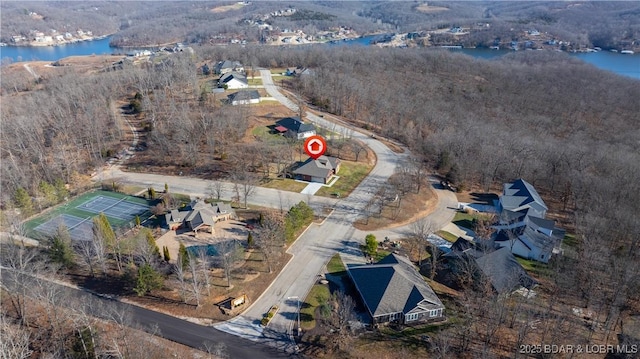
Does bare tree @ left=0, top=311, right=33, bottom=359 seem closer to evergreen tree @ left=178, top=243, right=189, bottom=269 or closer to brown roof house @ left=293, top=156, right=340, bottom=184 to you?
evergreen tree @ left=178, top=243, right=189, bottom=269

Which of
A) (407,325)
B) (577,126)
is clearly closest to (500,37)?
(577,126)

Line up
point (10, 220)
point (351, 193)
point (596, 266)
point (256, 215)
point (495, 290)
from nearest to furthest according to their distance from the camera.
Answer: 1. point (495, 290)
2. point (596, 266)
3. point (10, 220)
4. point (256, 215)
5. point (351, 193)

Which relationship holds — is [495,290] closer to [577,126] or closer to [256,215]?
[256,215]

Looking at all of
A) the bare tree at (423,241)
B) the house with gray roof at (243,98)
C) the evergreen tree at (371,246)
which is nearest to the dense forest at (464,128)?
the bare tree at (423,241)

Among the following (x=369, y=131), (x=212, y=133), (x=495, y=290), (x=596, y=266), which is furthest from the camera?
(x=369, y=131)

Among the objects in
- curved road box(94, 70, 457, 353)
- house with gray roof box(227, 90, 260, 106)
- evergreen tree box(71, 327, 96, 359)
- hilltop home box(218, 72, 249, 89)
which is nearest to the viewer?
evergreen tree box(71, 327, 96, 359)

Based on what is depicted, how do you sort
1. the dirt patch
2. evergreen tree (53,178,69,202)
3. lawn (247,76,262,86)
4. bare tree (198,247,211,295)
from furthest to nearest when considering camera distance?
1. lawn (247,76,262,86)
2. evergreen tree (53,178,69,202)
3. the dirt patch
4. bare tree (198,247,211,295)

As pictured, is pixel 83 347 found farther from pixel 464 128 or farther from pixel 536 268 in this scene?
pixel 464 128

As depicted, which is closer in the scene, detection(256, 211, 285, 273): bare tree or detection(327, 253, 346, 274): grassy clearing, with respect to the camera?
detection(327, 253, 346, 274): grassy clearing

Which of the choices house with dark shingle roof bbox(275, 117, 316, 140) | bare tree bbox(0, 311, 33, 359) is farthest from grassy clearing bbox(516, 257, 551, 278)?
bare tree bbox(0, 311, 33, 359)
